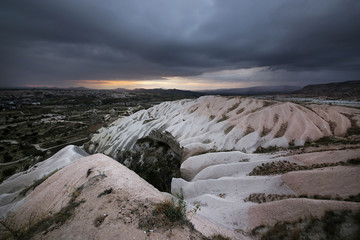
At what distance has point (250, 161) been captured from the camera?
46.8 feet

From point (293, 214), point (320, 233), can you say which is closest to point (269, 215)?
point (293, 214)

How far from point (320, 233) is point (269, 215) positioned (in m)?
2.14

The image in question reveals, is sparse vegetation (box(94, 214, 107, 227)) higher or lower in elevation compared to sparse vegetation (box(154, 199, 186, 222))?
lower

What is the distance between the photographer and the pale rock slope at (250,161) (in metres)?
7.48

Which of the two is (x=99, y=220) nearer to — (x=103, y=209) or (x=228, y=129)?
(x=103, y=209)

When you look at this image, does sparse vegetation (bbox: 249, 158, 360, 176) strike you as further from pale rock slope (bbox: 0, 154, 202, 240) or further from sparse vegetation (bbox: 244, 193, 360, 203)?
pale rock slope (bbox: 0, 154, 202, 240)

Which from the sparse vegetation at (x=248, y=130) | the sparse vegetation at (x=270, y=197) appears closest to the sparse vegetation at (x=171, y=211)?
the sparse vegetation at (x=270, y=197)

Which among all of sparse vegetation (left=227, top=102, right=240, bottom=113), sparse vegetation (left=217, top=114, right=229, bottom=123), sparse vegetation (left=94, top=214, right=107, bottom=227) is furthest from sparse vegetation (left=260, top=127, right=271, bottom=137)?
sparse vegetation (left=94, top=214, right=107, bottom=227)

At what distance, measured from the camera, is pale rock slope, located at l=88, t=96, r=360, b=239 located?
24.6ft

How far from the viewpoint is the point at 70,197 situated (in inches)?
279

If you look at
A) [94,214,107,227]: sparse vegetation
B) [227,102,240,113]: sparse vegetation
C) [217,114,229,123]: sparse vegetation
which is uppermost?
[227,102,240,113]: sparse vegetation

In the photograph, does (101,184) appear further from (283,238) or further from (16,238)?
(283,238)

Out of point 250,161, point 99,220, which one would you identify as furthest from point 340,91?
point 99,220

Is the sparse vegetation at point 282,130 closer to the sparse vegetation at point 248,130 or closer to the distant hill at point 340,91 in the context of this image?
the sparse vegetation at point 248,130
